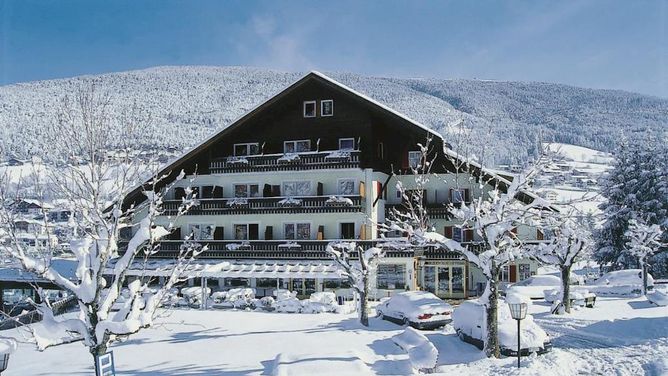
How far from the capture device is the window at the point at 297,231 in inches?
1372

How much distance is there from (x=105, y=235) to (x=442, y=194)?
85.9 ft

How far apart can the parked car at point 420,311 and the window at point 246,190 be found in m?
16.3

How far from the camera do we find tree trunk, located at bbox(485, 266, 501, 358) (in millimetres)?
16391

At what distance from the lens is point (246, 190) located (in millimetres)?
36844

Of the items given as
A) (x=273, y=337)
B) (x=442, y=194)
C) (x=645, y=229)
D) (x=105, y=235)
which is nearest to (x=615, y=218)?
(x=645, y=229)

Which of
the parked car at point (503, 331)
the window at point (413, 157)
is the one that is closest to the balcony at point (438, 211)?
the window at point (413, 157)

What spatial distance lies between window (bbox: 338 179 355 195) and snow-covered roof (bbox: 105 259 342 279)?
502 centimetres

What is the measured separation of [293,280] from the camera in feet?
112

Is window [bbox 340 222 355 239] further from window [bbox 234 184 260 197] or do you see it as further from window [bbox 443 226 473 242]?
window [bbox 234 184 260 197]

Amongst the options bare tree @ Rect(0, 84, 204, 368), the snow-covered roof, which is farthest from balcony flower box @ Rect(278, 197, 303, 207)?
bare tree @ Rect(0, 84, 204, 368)

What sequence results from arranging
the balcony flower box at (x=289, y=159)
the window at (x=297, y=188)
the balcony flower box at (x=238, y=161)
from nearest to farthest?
the balcony flower box at (x=289, y=159)
the window at (x=297, y=188)
the balcony flower box at (x=238, y=161)

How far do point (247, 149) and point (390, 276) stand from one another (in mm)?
13272

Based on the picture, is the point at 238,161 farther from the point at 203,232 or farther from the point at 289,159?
the point at 203,232

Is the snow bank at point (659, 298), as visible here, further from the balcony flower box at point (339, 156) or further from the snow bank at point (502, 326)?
the balcony flower box at point (339, 156)
